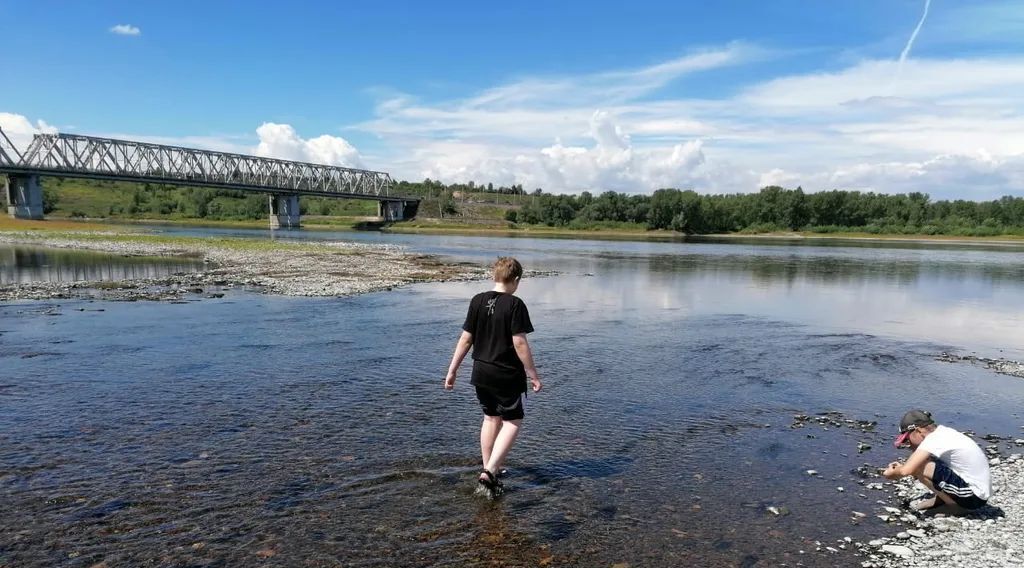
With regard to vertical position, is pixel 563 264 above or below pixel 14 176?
below

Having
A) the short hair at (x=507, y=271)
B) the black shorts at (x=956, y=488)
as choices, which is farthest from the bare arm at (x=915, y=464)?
the short hair at (x=507, y=271)

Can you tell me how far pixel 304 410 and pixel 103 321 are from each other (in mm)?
15437

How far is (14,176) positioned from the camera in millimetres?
130375

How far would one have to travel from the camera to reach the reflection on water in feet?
127

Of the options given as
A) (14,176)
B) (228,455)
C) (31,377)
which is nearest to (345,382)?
(228,455)

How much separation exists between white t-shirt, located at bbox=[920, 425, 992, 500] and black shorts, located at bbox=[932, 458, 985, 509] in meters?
0.05

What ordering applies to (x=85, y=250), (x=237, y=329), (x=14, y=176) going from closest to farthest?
(x=237, y=329) → (x=85, y=250) → (x=14, y=176)

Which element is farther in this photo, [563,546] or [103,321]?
[103,321]

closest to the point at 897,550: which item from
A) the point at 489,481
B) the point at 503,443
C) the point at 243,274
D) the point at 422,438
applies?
the point at 503,443

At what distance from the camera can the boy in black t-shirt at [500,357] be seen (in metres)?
9.05

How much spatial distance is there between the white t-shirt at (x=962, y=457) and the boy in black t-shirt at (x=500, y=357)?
590 centimetres

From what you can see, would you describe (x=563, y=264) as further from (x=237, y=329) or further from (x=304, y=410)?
(x=304, y=410)

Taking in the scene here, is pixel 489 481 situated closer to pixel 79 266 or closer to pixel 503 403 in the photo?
pixel 503 403

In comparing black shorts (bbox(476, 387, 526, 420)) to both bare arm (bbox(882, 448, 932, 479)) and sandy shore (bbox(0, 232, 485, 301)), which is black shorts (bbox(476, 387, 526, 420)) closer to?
bare arm (bbox(882, 448, 932, 479))
